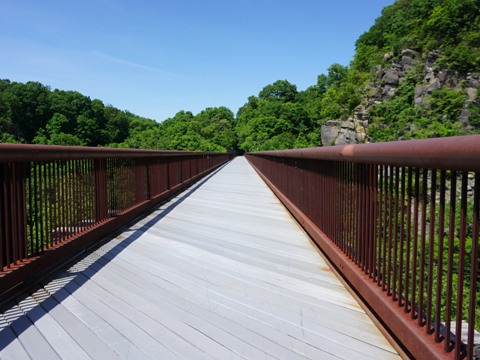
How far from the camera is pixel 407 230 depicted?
2125mm

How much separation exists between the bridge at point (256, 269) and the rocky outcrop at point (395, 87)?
57396mm

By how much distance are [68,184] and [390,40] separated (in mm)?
94446

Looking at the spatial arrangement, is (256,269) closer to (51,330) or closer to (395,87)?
(51,330)

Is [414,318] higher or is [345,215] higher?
[345,215]

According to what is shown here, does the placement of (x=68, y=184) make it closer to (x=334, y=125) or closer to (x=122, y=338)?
(x=122, y=338)

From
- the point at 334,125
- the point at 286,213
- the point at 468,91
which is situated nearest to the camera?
the point at 286,213

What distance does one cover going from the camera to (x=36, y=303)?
2818 millimetres

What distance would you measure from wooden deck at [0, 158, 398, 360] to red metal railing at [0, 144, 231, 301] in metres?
0.22

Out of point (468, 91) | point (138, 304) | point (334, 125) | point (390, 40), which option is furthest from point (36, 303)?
point (390, 40)

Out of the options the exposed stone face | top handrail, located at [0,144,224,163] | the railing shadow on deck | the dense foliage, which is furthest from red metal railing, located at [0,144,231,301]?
the exposed stone face

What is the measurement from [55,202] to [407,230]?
3030 mm

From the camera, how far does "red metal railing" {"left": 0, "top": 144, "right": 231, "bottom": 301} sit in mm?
2889

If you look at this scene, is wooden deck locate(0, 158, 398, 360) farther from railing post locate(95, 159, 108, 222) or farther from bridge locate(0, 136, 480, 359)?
railing post locate(95, 159, 108, 222)

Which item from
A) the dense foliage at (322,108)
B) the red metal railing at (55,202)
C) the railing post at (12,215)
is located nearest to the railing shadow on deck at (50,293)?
the red metal railing at (55,202)
